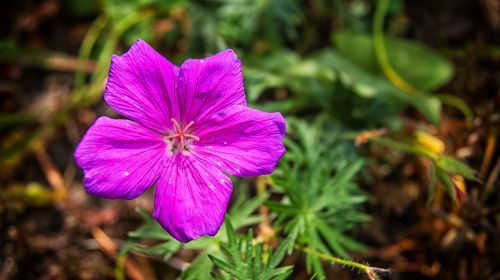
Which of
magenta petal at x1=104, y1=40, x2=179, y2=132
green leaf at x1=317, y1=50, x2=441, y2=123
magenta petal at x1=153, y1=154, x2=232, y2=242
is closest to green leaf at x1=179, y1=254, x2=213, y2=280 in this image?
magenta petal at x1=153, y1=154, x2=232, y2=242

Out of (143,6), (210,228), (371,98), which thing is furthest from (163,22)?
(210,228)

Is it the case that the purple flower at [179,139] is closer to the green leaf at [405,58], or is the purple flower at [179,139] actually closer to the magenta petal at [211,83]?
the magenta petal at [211,83]

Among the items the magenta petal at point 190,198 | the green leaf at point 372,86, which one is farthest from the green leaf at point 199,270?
the green leaf at point 372,86

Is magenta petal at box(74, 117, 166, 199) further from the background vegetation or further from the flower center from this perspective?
the background vegetation

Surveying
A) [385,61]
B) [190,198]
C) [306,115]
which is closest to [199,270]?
[190,198]

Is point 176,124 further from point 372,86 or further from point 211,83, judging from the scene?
point 372,86

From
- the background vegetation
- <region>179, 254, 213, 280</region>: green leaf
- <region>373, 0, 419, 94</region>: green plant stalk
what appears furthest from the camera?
<region>373, 0, 419, 94</region>: green plant stalk
